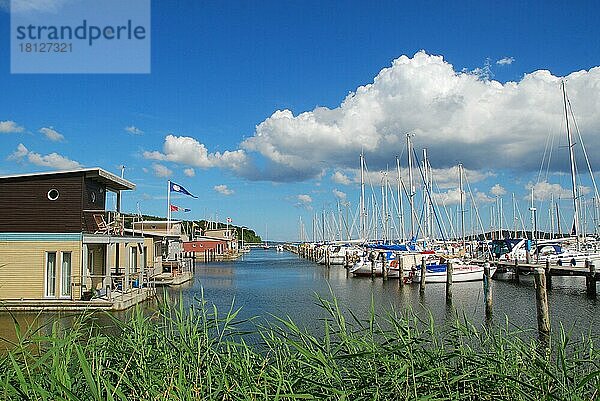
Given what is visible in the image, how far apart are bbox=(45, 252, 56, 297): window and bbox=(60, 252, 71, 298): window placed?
0.31 meters

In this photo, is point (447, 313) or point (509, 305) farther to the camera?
point (509, 305)

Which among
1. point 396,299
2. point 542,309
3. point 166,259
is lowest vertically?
point 396,299

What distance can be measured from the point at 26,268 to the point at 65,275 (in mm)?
1333

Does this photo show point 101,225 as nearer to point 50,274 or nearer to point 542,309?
point 50,274

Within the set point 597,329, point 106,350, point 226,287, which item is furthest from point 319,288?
point 106,350

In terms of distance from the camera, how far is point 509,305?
79.5ft

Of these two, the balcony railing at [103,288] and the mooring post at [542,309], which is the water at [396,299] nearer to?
the mooring post at [542,309]

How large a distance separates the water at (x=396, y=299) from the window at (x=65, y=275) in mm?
4611

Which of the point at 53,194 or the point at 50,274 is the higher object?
the point at 53,194

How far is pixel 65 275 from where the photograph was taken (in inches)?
798

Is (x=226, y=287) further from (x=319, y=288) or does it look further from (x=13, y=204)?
(x=13, y=204)

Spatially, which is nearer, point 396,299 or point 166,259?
point 396,299

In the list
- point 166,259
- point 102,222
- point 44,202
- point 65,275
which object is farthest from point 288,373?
point 166,259

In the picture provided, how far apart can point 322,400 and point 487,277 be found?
1795cm
